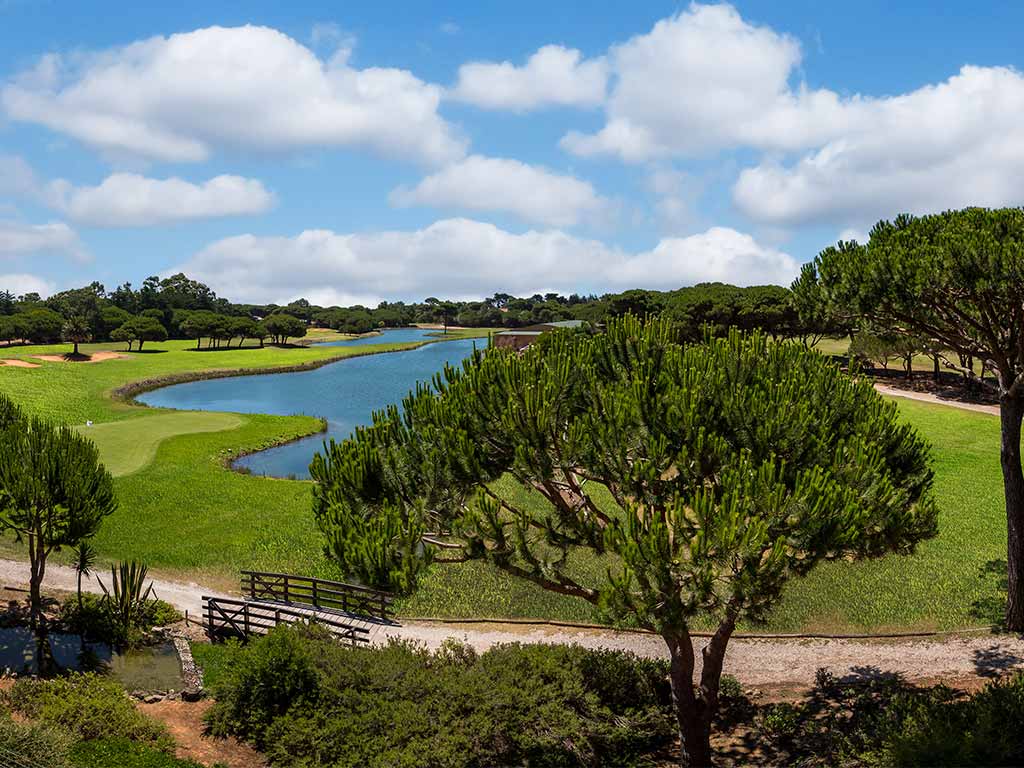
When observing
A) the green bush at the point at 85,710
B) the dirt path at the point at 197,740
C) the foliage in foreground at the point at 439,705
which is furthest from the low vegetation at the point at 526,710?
the green bush at the point at 85,710

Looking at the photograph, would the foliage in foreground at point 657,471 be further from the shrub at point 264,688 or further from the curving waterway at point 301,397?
the curving waterway at point 301,397

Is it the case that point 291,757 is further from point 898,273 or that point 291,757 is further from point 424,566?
point 898,273

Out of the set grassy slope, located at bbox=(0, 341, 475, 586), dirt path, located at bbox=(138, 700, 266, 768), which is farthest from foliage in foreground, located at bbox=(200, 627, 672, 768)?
grassy slope, located at bbox=(0, 341, 475, 586)

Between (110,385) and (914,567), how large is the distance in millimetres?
88407

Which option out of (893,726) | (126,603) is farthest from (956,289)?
(126,603)

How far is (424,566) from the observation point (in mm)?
12734

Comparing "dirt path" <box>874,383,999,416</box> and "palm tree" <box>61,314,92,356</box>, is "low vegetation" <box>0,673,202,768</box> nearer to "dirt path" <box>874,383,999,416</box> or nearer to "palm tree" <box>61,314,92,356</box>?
"dirt path" <box>874,383,999,416</box>

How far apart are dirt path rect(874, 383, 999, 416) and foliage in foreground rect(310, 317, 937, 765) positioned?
5253 centimetres

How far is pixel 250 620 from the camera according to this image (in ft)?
80.4

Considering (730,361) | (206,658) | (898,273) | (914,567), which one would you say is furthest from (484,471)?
(914,567)

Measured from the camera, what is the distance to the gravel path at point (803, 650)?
Result: 1931 cm

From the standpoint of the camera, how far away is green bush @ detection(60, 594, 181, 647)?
23.1 m

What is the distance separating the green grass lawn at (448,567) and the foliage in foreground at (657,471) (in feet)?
34.7

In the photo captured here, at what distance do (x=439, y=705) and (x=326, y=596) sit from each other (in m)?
11.5
